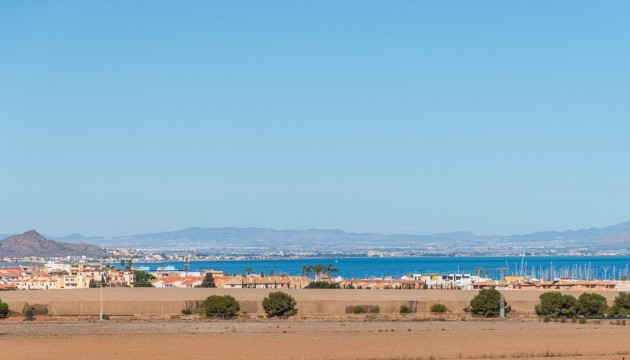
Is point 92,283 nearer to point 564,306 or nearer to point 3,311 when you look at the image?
point 3,311

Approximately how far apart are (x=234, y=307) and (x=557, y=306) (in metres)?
18.9

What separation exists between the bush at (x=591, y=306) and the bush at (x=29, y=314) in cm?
3157

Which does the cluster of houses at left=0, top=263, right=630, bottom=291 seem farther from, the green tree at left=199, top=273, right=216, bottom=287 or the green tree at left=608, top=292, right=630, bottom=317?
the green tree at left=608, top=292, right=630, bottom=317

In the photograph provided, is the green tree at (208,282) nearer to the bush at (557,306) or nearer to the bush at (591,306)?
the bush at (557,306)

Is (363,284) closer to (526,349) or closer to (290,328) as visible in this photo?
(290,328)

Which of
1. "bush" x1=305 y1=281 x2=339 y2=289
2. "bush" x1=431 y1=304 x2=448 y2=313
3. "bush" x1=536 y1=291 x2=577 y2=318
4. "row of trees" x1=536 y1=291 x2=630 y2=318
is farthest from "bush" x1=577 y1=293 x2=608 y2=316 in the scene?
"bush" x1=305 y1=281 x2=339 y2=289

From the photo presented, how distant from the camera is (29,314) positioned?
60625 mm

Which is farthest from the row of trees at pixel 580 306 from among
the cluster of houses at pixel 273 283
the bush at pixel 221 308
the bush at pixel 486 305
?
the cluster of houses at pixel 273 283

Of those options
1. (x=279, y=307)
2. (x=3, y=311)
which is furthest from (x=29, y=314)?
(x=279, y=307)

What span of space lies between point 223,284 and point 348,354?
2857 inches

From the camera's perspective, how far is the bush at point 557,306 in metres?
63.6

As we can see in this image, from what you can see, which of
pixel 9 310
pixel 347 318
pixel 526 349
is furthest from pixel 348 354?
pixel 9 310

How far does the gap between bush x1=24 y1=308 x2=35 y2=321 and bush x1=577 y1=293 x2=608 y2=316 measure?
31.6 metres

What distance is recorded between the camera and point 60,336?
45375 millimetres
